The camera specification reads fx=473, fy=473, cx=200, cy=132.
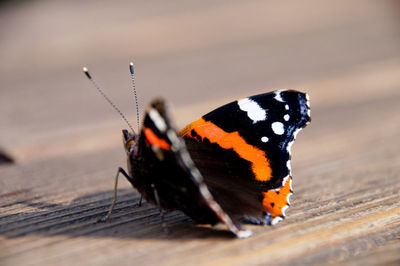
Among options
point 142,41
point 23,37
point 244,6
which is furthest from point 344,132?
point 23,37

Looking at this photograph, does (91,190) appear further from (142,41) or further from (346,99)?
(142,41)

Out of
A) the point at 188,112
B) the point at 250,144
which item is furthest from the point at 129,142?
the point at 188,112

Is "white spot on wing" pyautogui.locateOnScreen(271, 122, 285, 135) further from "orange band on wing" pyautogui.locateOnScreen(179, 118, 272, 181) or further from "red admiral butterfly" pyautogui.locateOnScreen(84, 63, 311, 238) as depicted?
"orange band on wing" pyautogui.locateOnScreen(179, 118, 272, 181)

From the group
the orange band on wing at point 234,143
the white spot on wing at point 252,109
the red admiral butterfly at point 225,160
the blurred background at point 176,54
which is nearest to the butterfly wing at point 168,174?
the red admiral butterfly at point 225,160

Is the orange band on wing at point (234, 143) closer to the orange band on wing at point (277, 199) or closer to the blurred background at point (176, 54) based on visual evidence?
the orange band on wing at point (277, 199)

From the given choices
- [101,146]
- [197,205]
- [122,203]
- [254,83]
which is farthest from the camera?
[254,83]

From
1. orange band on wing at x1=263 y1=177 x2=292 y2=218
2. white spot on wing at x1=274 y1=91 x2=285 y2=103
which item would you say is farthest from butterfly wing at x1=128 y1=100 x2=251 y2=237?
white spot on wing at x1=274 y1=91 x2=285 y2=103

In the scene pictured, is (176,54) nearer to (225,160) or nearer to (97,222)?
(225,160)

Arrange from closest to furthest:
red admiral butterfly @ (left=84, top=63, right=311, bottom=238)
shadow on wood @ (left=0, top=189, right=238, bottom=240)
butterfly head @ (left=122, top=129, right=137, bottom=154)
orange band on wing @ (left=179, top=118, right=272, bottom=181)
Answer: shadow on wood @ (left=0, top=189, right=238, bottom=240), red admiral butterfly @ (left=84, top=63, right=311, bottom=238), butterfly head @ (left=122, top=129, right=137, bottom=154), orange band on wing @ (left=179, top=118, right=272, bottom=181)
